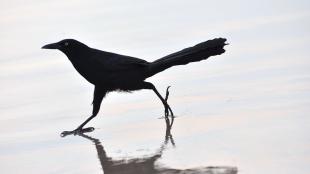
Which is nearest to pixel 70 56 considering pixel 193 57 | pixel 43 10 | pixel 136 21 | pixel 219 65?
pixel 193 57

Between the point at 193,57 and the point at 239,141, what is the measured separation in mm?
1598

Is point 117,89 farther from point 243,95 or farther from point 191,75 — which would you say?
point 191,75

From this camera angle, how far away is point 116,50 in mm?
10164

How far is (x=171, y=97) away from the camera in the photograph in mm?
7336

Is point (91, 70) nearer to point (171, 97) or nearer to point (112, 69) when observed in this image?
point (112, 69)

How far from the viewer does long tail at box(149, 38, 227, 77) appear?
619 cm

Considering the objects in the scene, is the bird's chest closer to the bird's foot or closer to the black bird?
the black bird

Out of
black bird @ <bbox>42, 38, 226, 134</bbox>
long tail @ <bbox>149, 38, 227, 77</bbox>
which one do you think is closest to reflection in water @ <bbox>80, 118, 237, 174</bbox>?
long tail @ <bbox>149, 38, 227, 77</bbox>

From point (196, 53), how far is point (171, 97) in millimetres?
1131

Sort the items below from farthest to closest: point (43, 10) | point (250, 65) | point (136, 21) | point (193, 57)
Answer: point (43, 10) → point (136, 21) → point (250, 65) → point (193, 57)

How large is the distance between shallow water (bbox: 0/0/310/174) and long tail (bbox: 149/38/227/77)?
0.40 metres

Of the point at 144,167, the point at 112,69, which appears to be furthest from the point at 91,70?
the point at 144,167

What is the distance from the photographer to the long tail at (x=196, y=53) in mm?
6191

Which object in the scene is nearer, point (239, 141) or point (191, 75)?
point (239, 141)
